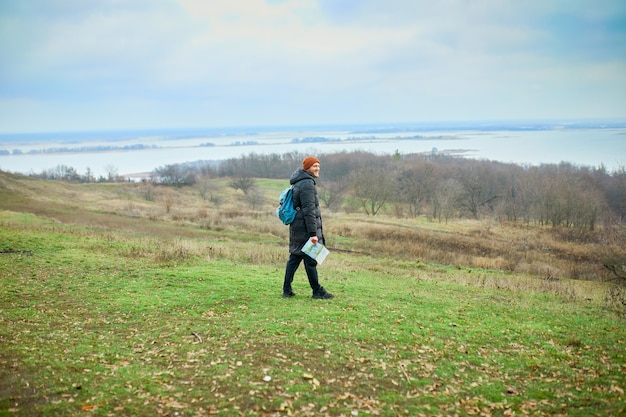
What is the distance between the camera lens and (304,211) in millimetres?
9562

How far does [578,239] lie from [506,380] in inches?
2038

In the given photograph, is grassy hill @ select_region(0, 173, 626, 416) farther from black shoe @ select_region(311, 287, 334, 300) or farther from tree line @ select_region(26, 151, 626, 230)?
tree line @ select_region(26, 151, 626, 230)

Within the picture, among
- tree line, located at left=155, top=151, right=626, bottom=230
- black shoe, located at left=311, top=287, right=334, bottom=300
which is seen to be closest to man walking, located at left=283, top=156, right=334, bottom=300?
black shoe, located at left=311, top=287, right=334, bottom=300

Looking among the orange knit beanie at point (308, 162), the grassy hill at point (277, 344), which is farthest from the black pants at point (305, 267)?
the orange knit beanie at point (308, 162)

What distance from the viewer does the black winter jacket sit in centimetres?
951

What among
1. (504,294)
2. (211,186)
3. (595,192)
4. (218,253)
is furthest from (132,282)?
(211,186)

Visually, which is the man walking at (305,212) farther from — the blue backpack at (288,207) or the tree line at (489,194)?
the tree line at (489,194)

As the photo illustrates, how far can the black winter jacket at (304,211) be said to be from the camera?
951 cm

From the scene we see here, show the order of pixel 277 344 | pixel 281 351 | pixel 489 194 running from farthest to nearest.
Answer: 1. pixel 489 194
2. pixel 277 344
3. pixel 281 351

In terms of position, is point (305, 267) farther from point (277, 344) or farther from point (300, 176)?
point (277, 344)

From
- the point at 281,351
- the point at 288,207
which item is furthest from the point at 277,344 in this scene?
the point at 288,207

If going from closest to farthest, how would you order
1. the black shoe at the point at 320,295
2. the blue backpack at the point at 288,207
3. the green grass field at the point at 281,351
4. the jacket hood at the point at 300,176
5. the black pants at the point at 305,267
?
the green grass field at the point at 281,351
the jacket hood at the point at 300,176
the blue backpack at the point at 288,207
the black pants at the point at 305,267
the black shoe at the point at 320,295

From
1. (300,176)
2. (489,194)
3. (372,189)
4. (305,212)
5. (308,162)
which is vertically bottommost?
(489,194)

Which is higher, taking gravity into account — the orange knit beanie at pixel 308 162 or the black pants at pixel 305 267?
the orange knit beanie at pixel 308 162
